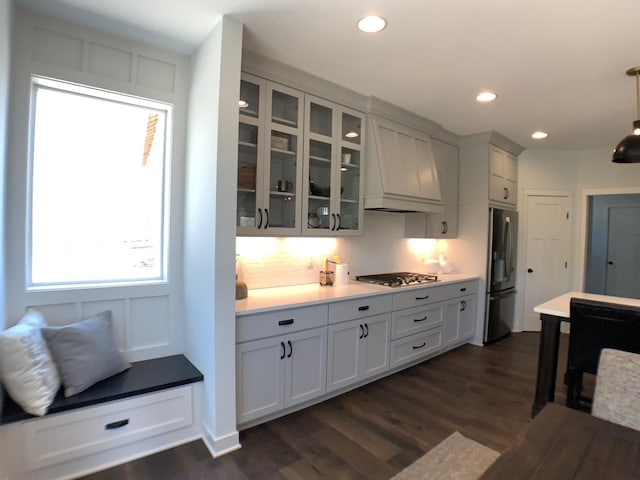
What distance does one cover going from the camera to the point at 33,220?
214cm

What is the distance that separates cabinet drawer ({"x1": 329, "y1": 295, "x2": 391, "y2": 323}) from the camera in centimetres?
273

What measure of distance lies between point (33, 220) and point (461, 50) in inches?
115

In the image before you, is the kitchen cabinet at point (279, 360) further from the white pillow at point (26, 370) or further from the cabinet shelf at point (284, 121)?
the cabinet shelf at point (284, 121)

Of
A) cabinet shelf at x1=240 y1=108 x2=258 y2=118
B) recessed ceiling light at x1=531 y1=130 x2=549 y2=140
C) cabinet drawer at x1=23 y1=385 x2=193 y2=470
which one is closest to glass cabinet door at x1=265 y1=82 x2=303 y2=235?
cabinet shelf at x1=240 y1=108 x2=258 y2=118

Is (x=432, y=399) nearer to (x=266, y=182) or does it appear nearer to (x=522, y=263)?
(x=266, y=182)

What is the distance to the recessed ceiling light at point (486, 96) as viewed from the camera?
118 inches

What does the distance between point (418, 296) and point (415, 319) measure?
228 mm


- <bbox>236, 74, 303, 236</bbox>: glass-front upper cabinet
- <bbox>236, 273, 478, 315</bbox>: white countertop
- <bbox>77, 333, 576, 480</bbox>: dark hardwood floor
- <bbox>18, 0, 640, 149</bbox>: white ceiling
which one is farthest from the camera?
<bbox>236, 74, 303, 236</bbox>: glass-front upper cabinet

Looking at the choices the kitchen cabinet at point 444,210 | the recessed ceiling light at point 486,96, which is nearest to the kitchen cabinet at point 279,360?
the kitchen cabinet at point 444,210

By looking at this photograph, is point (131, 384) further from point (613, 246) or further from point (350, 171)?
point (613, 246)

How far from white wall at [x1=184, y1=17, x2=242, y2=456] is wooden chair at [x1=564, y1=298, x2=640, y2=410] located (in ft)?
7.29

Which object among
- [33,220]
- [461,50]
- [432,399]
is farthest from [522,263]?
[33,220]

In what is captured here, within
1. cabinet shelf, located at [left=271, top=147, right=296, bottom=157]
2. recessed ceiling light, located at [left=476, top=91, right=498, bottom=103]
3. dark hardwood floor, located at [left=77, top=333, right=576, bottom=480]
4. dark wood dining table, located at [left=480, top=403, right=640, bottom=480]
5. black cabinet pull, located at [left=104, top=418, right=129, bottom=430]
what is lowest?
dark hardwood floor, located at [left=77, top=333, right=576, bottom=480]

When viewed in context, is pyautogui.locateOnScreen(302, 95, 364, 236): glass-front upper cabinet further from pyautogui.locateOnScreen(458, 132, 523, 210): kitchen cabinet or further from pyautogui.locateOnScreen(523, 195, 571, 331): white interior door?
pyautogui.locateOnScreen(523, 195, 571, 331): white interior door
